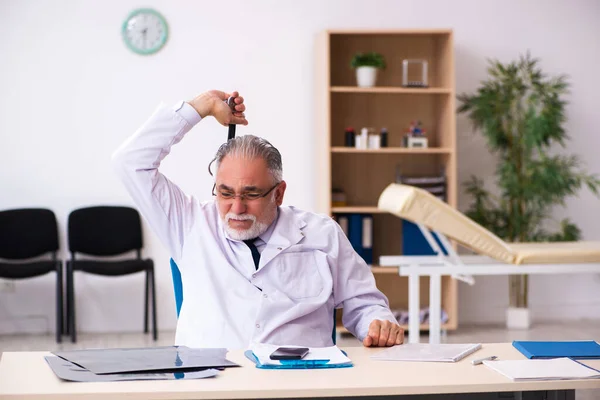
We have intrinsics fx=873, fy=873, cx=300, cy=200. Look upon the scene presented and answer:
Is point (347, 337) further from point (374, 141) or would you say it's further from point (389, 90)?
point (389, 90)

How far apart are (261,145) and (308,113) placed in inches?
143

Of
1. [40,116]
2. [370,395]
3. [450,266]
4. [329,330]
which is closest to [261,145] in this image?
[329,330]

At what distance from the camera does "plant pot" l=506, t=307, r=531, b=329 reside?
597cm

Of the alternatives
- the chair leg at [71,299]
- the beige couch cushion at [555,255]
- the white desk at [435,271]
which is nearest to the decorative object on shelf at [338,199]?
the white desk at [435,271]

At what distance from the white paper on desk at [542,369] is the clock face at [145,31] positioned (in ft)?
14.7

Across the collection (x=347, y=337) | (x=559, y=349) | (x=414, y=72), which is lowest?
(x=347, y=337)

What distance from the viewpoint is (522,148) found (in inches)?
232

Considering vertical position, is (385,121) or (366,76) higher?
(366,76)

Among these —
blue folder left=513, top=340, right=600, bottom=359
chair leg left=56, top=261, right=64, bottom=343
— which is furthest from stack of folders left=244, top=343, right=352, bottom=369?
chair leg left=56, top=261, right=64, bottom=343

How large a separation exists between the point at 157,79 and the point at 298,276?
3.81 meters

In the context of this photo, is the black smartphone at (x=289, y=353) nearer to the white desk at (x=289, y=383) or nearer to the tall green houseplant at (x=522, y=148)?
the white desk at (x=289, y=383)

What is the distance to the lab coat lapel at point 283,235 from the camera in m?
2.43

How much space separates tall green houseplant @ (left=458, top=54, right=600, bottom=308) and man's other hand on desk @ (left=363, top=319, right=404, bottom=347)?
378 cm

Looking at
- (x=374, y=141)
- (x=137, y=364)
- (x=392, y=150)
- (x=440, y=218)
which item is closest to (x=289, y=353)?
(x=137, y=364)
